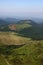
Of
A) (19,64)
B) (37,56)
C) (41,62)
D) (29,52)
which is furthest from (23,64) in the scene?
(29,52)

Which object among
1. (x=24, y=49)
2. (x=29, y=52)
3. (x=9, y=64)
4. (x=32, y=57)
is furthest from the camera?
(x=24, y=49)

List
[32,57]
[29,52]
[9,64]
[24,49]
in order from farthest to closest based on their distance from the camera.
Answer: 1. [24,49]
2. [29,52]
3. [32,57]
4. [9,64]

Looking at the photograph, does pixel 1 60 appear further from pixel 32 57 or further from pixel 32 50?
pixel 32 50

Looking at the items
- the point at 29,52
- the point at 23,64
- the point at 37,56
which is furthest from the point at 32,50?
the point at 23,64

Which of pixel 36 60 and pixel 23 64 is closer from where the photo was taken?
pixel 23 64

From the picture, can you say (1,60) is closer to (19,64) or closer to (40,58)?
(19,64)

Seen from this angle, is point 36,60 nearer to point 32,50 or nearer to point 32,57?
point 32,57

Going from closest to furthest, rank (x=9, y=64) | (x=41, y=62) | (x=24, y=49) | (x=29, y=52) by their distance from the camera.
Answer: (x=9, y=64) → (x=41, y=62) → (x=29, y=52) → (x=24, y=49)

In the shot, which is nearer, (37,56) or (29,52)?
(37,56)

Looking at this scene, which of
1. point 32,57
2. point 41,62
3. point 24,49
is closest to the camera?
point 41,62
